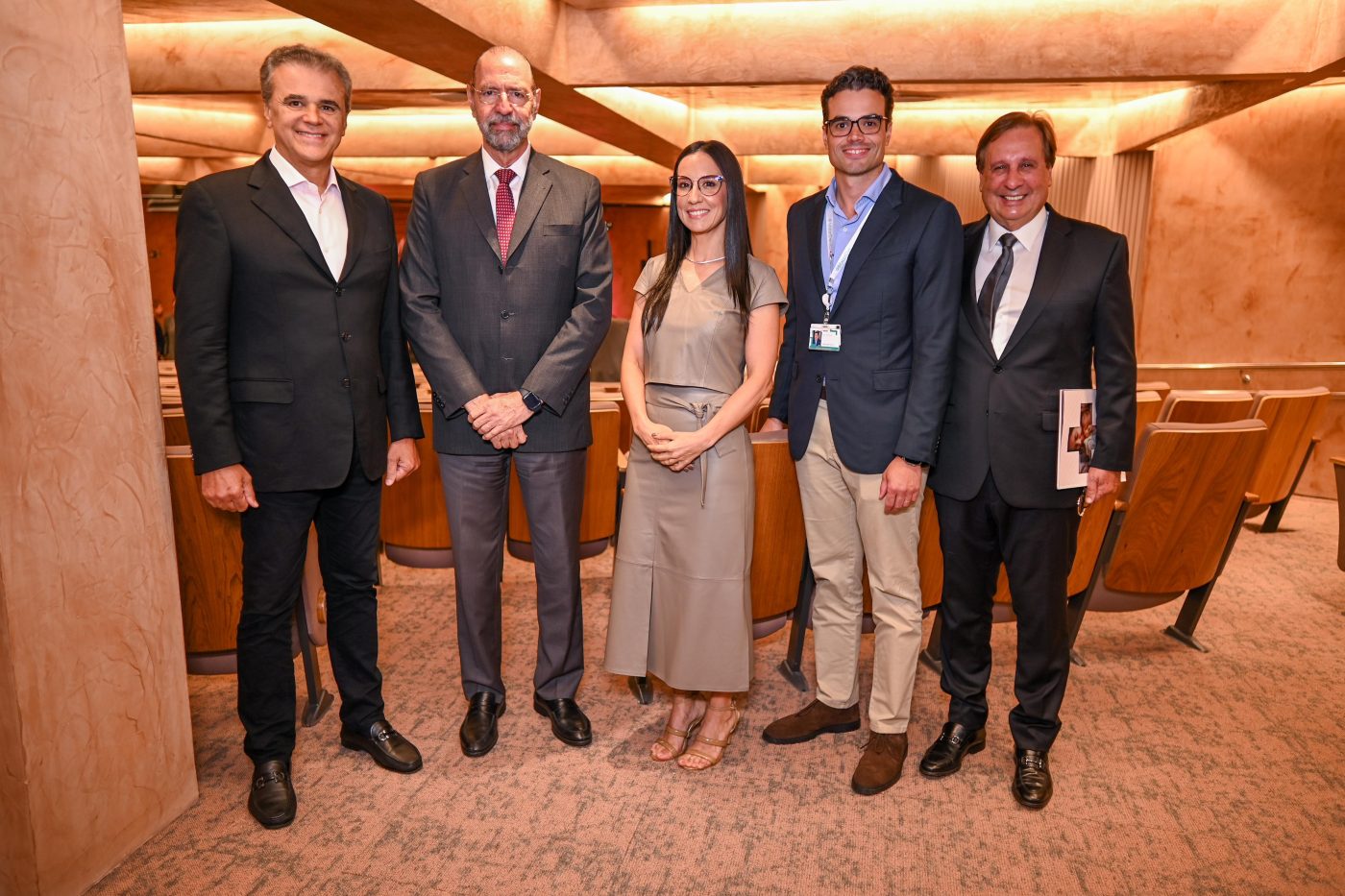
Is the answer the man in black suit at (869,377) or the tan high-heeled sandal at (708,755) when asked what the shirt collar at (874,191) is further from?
the tan high-heeled sandal at (708,755)

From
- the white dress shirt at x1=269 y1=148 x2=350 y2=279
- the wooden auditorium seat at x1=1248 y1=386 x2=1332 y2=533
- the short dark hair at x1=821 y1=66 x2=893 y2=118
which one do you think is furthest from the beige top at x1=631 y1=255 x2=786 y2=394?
the wooden auditorium seat at x1=1248 y1=386 x2=1332 y2=533

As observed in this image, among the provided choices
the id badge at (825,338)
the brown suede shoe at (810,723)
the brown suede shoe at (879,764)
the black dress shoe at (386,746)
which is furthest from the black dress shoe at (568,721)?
the id badge at (825,338)

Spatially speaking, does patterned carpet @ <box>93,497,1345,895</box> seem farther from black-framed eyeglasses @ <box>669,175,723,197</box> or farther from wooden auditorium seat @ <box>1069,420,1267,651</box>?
black-framed eyeglasses @ <box>669,175,723,197</box>

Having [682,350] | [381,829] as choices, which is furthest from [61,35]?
[381,829]

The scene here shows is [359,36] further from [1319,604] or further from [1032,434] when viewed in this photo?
[1319,604]

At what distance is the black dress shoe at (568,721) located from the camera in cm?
280

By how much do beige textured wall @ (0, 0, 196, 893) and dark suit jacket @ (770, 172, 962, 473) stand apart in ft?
5.82

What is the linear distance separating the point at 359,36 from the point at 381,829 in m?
3.45

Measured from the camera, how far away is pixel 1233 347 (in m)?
7.32

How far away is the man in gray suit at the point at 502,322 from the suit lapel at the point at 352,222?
0.20m

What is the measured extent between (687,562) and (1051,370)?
1131mm

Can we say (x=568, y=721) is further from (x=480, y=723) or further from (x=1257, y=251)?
(x=1257, y=251)

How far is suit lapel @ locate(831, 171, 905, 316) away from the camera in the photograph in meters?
2.41

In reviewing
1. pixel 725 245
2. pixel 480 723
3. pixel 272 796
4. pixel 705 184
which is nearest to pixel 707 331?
pixel 725 245
